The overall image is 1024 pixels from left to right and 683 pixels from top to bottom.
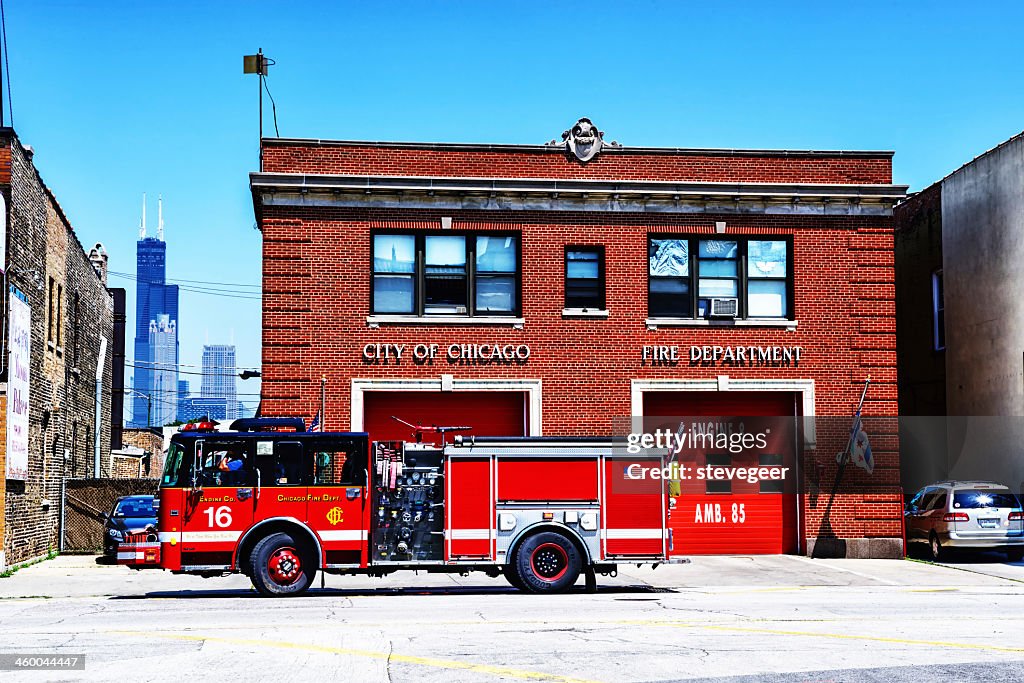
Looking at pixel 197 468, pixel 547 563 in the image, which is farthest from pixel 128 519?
pixel 547 563

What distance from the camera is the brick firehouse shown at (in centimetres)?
2698

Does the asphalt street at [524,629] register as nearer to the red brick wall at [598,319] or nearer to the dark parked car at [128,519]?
the dark parked car at [128,519]

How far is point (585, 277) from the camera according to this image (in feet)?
92.2

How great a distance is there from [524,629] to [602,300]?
14227 mm

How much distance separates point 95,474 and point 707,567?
2271 cm

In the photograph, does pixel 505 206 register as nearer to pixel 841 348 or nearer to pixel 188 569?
pixel 841 348

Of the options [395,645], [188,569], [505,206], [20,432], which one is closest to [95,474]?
[20,432]

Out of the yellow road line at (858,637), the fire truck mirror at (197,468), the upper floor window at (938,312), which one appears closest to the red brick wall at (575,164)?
the upper floor window at (938,312)

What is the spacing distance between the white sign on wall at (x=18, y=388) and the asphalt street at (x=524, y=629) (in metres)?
2.89

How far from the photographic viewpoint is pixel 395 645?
13.3 m

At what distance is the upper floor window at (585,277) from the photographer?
28031mm

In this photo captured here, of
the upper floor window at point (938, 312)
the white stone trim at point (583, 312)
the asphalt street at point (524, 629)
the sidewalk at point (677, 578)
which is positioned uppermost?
the upper floor window at point (938, 312)

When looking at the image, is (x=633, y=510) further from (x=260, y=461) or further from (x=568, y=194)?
(x=568, y=194)

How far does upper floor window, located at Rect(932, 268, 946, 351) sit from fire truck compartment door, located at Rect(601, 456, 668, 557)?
18.8m
